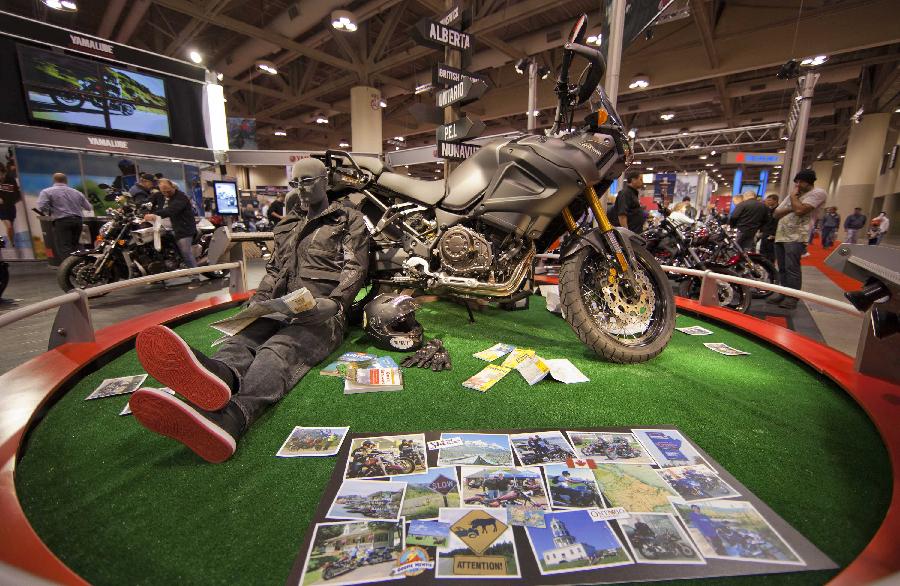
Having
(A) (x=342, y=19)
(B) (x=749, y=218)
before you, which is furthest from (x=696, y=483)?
(A) (x=342, y=19)

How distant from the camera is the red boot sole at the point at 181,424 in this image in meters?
1.23

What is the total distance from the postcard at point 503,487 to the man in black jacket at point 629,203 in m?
4.29

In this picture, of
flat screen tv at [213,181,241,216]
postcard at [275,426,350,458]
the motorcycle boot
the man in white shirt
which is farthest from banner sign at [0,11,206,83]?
the man in white shirt

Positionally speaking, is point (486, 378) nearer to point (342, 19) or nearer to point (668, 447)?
point (668, 447)

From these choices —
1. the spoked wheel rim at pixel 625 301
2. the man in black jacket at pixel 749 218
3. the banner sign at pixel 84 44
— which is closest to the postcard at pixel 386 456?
the spoked wheel rim at pixel 625 301

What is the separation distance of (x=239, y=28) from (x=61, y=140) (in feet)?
12.6

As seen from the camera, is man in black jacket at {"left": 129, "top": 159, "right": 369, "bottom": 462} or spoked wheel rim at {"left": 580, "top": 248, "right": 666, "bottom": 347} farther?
spoked wheel rim at {"left": 580, "top": 248, "right": 666, "bottom": 347}

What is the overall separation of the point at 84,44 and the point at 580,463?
9.24 metres

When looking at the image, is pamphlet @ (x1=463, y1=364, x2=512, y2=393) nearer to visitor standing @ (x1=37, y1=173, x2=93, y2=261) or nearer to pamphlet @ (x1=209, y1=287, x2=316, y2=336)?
pamphlet @ (x1=209, y1=287, x2=316, y2=336)

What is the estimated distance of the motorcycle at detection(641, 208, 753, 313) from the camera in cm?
453

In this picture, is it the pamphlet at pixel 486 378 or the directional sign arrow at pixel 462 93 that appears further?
the directional sign arrow at pixel 462 93

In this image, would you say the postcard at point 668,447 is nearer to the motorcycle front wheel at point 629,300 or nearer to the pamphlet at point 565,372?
the pamphlet at point 565,372

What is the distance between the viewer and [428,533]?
3.56 feet

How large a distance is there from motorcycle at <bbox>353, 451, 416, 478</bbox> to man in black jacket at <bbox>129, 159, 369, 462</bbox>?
48cm
